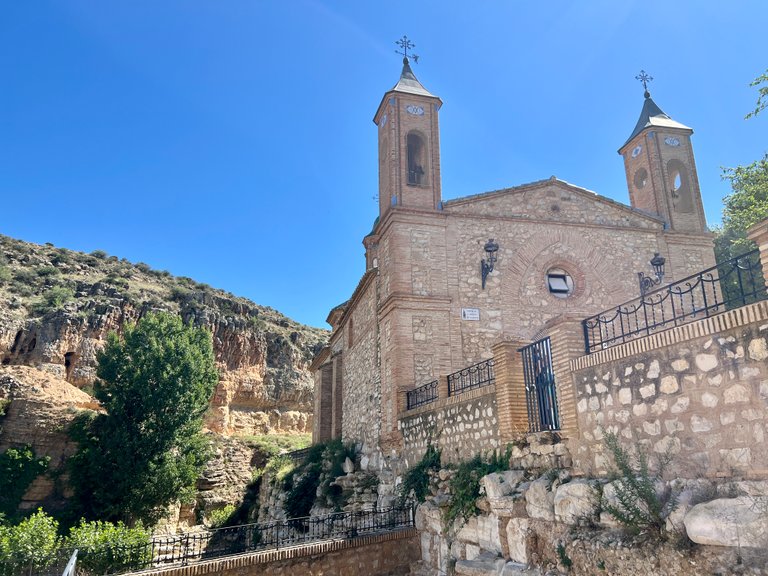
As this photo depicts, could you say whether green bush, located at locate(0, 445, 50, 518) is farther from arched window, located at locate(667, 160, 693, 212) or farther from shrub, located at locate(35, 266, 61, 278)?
shrub, located at locate(35, 266, 61, 278)

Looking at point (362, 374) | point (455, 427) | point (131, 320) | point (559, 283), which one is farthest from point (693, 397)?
point (131, 320)

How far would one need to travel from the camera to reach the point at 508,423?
8.77m

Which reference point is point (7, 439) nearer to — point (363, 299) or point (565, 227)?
point (363, 299)

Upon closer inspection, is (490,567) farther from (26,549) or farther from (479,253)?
(479,253)

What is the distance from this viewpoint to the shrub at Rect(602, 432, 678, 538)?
563 centimetres

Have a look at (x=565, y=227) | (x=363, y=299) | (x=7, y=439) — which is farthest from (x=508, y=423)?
(x=7, y=439)

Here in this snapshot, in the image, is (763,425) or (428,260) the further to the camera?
(428,260)

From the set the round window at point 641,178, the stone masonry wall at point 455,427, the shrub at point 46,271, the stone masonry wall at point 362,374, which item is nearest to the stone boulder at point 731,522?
the stone masonry wall at point 455,427

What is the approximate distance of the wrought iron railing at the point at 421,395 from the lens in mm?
12438

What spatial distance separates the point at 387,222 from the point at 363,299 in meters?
4.24

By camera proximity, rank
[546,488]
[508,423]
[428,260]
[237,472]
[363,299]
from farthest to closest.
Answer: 1. [237,472]
2. [363,299]
3. [428,260]
4. [508,423]
5. [546,488]

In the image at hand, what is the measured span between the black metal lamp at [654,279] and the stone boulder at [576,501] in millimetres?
10089

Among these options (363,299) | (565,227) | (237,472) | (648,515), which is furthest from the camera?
(237,472)

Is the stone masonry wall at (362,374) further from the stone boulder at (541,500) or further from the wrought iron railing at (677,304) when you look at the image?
the stone boulder at (541,500)
